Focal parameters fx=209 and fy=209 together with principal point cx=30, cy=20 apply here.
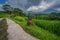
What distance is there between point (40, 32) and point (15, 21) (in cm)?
209

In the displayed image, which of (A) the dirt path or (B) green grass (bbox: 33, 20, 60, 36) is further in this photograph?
(B) green grass (bbox: 33, 20, 60, 36)

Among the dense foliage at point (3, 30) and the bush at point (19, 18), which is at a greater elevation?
the bush at point (19, 18)

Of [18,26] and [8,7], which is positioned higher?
[8,7]

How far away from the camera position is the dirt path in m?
12.0

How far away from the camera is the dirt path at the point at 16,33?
12.0m

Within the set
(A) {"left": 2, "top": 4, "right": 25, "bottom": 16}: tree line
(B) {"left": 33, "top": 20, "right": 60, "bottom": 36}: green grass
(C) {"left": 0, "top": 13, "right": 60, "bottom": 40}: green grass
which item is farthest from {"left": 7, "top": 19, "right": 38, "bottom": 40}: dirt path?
(B) {"left": 33, "top": 20, "right": 60, "bottom": 36}: green grass

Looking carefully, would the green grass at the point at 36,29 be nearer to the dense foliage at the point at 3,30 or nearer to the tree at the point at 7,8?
the tree at the point at 7,8

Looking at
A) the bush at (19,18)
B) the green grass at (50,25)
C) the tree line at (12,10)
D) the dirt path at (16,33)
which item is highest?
the tree line at (12,10)

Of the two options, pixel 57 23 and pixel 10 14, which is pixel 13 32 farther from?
pixel 57 23

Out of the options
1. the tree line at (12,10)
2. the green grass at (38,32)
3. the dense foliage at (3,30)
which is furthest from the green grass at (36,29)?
the dense foliage at (3,30)

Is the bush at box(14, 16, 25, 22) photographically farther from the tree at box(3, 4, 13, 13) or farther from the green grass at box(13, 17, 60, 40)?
the tree at box(3, 4, 13, 13)

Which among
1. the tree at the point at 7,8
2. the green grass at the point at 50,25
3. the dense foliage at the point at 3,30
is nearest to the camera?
the dense foliage at the point at 3,30

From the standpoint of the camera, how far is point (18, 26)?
13289 millimetres

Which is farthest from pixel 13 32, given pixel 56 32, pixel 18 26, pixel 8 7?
pixel 56 32
